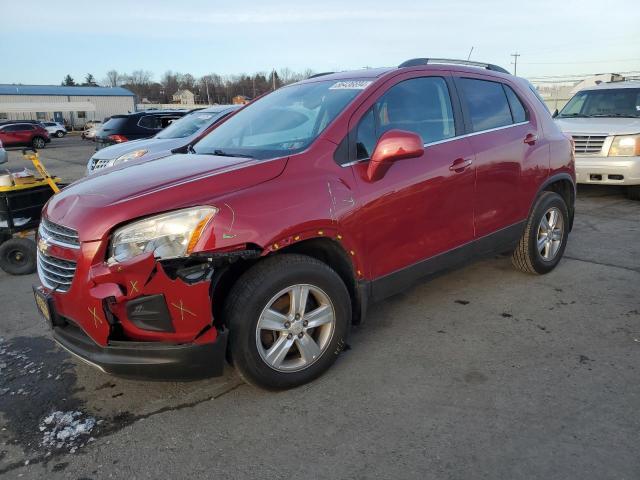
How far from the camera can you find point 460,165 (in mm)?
3811

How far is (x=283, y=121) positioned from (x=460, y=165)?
1336 mm

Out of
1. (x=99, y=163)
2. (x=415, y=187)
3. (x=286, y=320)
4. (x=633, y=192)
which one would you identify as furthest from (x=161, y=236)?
(x=633, y=192)

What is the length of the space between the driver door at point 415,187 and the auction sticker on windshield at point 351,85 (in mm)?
140

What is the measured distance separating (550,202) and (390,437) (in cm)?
310

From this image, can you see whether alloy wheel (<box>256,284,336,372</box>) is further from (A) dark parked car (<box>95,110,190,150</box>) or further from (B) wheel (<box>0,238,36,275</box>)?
(A) dark parked car (<box>95,110,190,150</box>)

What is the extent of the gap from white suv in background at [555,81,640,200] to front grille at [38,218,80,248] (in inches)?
320

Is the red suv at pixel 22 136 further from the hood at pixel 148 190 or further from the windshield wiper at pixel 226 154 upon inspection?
the hood at pixel 148 190

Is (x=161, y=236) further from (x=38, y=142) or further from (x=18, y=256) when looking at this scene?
(x=38, y=142)

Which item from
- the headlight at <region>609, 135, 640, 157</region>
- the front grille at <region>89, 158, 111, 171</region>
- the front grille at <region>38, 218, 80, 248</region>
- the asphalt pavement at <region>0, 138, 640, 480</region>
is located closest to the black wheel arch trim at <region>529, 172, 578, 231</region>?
the asphalt pavement at <region>0, 138, 640, 480</region>

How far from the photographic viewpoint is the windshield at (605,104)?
9.26 metres

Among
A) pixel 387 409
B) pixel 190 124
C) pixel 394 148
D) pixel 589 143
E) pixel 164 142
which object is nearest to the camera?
pixel 387 409

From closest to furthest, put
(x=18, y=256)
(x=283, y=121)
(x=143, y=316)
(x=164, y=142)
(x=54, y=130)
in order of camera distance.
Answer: (x=143, y=316)
(x=283, y=121)
(x=18, y=256)
(x=164, y=142)
(x=54, y=130)

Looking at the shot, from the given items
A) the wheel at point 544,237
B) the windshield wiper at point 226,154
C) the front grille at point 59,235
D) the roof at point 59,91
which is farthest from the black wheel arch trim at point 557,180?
the roof at point 59,91

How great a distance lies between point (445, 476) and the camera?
2.36 m
